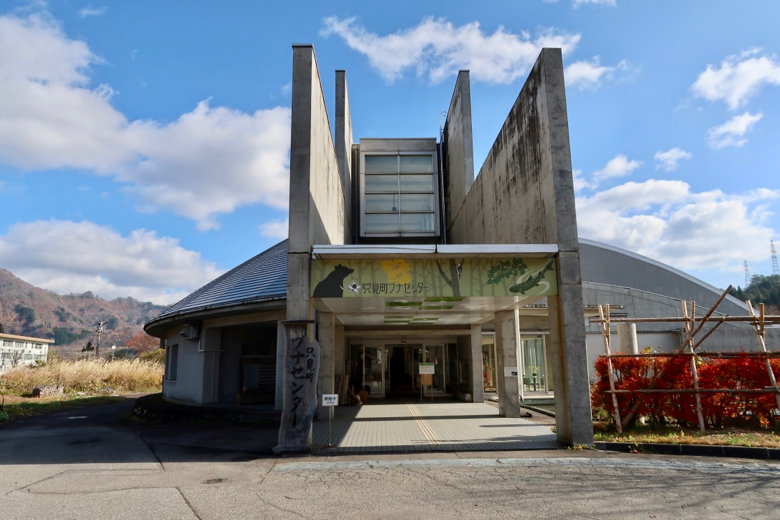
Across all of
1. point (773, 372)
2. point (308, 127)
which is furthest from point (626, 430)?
point (308, 127)

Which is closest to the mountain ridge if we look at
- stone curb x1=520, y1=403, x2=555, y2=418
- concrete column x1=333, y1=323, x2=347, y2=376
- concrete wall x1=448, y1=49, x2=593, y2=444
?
concrete column x1=333, y1=323, x2=347, y2=376

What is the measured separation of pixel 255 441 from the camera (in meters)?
10.8

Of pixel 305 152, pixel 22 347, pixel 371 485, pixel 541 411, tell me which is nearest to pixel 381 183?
pixel 541 411

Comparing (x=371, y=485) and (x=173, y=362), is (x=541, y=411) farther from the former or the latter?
(x=173, y=362)

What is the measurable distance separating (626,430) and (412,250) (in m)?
6.26

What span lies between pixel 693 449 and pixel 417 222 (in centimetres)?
1795

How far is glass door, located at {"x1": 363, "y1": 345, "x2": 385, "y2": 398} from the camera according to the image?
2142 centimetres

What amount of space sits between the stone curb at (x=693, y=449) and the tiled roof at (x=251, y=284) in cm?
924

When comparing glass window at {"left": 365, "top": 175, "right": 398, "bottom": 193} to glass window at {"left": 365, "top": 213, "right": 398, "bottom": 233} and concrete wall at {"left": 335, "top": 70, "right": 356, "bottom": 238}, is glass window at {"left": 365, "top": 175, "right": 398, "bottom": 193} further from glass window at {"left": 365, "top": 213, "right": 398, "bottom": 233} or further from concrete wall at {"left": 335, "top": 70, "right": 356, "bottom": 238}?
glass window at {"left": 365, "top": 213, "right": 398, "bottom": 233}

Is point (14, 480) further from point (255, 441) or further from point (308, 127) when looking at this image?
point (308, 127)

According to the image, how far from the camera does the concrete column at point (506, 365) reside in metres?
14.4

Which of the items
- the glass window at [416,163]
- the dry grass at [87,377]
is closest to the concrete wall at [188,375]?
the dry grass at [87,377]

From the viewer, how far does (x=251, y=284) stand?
659 inches

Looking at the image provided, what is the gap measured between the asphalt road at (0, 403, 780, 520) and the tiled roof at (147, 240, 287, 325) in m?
5.58
